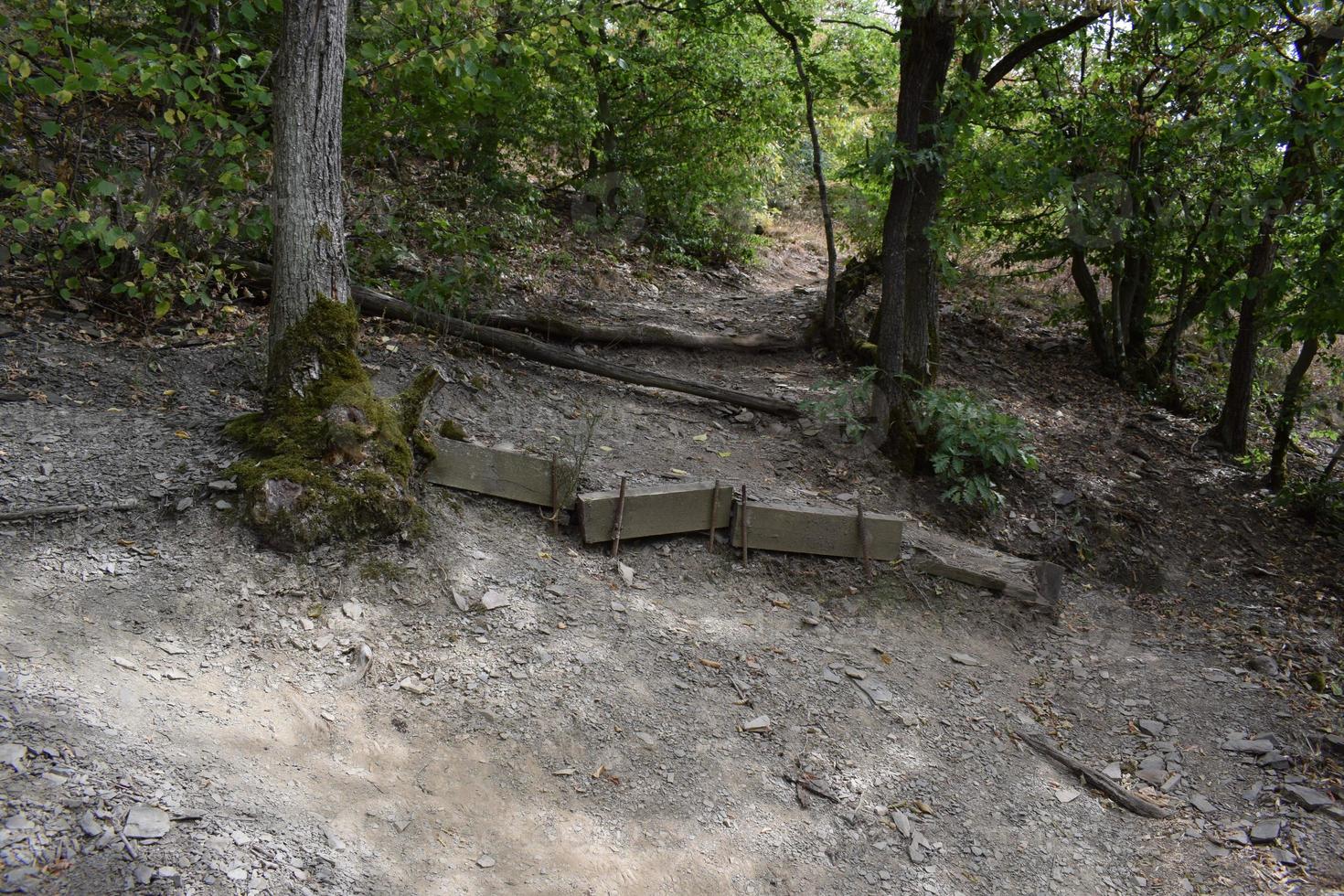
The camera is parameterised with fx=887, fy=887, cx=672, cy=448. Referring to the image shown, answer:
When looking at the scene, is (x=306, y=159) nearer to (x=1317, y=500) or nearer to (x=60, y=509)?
(x=60, y=509)

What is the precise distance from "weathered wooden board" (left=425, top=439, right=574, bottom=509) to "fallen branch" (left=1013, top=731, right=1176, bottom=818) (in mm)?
3066

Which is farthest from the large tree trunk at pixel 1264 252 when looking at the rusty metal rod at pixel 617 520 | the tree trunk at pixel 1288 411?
the rusty metal rod at pixel 617 520

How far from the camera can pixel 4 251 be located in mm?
5941

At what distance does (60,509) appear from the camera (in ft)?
14.2

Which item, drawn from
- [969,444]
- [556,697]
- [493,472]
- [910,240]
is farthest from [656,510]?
[910,240]

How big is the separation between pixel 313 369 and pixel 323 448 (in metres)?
0.52

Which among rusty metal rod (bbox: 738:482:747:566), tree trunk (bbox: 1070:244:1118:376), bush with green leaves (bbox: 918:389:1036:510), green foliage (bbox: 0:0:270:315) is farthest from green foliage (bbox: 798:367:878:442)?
green foliage (bbox: 0:0:270:315)

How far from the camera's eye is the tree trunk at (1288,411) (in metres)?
8.14

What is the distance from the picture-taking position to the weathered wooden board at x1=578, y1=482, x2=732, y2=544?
5.56 metres

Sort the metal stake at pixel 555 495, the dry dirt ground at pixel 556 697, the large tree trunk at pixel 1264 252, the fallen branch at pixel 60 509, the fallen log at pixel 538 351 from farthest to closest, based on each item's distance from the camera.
→ the fallen log at pixel 538 351, the large tree trunk at pixel 1264 252, the metal stake at pixel 555 495, the fallen branch at pixel 60 509, the dry dirt ground at pixel 556 697

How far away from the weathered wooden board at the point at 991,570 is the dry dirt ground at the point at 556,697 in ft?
0.50

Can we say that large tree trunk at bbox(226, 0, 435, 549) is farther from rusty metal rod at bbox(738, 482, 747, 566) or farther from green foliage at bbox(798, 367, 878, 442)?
green foliage at bbox(798, 367, 878, 442)

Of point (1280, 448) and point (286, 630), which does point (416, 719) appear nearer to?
point (286, 630)

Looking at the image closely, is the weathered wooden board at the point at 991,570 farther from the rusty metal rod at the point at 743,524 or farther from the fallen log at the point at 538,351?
the fallen log at the point at 538,351
